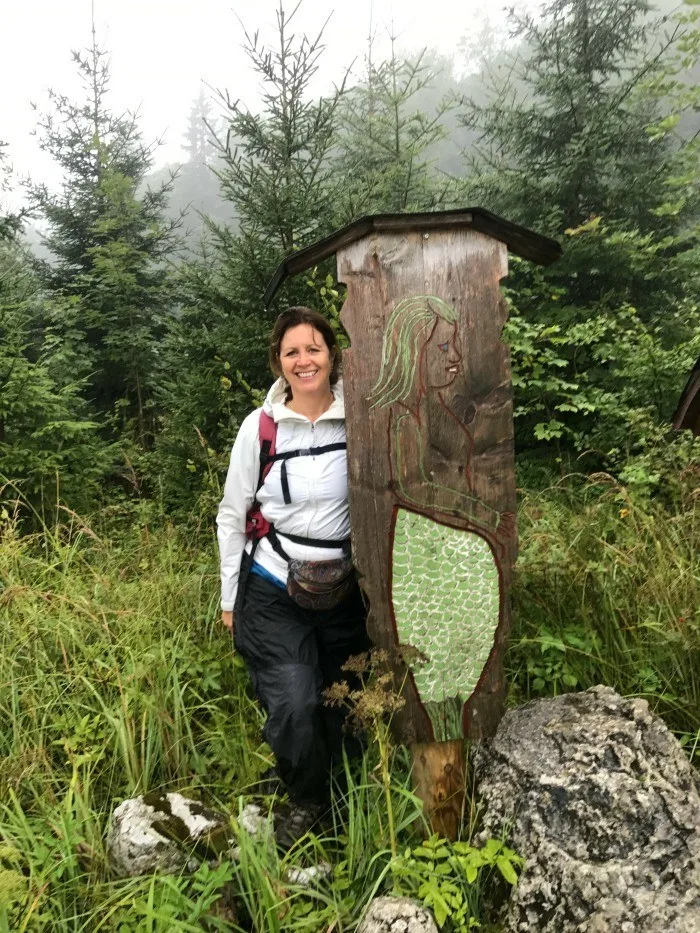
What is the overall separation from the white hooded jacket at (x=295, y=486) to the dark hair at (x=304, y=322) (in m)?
0.18

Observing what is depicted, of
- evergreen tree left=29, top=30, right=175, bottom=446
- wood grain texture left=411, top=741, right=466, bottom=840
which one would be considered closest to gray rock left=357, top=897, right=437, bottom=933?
wood grain texture left=411, top=741, right=466, bottom=840

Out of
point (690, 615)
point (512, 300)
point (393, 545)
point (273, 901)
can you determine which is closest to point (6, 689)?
point (273, 901)

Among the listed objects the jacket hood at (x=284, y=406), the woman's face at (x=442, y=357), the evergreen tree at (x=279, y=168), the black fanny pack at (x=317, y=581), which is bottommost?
the black fanny pack at (x=317, y=581)

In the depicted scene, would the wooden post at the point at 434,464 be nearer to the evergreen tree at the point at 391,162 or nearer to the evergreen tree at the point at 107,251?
the evergreen tree at the point at 391,162

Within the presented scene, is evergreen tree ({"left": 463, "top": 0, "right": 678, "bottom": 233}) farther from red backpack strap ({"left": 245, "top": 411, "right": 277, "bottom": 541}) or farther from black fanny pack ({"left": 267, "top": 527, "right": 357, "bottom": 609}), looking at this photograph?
black fanny pack ({"left": 267, "top": 527, "right": 357, "bottom": 609})

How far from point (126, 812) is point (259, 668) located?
0.68 m

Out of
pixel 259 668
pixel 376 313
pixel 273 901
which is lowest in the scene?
pixel 273 901

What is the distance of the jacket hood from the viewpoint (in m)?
2.26

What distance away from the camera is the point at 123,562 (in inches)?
156

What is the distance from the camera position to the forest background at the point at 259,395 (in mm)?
2535

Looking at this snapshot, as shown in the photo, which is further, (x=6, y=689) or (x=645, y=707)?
(x=6, y=689)

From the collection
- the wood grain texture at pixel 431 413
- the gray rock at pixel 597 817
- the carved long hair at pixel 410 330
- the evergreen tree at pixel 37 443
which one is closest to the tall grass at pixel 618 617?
the gray rock at pixel 597 817

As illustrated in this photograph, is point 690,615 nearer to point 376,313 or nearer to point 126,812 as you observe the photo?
point 376,313

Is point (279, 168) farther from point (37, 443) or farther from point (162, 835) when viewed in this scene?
point (162, 835)
